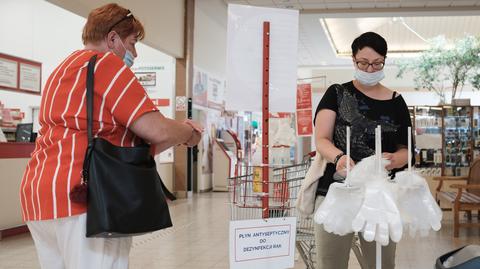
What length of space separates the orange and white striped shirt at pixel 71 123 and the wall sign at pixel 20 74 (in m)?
8.51

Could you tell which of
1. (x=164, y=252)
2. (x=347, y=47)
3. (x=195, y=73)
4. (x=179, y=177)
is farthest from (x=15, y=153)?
(x=347, y=47)

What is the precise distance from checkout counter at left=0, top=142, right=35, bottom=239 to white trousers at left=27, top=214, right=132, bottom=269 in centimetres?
476

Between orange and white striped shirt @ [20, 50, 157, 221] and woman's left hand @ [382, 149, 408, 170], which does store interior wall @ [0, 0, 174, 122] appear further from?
orange and white striped shirt @ [20, 50, 157, 221]

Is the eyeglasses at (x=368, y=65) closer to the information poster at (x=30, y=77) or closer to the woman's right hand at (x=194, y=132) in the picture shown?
the woman's right hand at (x=194, y=132)

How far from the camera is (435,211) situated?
1600 millimetres

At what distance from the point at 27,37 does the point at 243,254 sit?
1034 cm

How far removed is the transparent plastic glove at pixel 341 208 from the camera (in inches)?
60.6

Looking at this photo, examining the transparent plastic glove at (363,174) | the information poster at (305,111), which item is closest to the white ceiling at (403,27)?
the information poster at (305,111)

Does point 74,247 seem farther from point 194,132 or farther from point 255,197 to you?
point 255,197

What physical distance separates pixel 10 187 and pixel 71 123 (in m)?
5.06

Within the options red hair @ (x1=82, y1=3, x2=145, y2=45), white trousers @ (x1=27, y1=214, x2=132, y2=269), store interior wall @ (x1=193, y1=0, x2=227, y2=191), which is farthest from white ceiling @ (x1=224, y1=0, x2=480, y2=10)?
white trousers @ (x1=27, y1=214, x2=132, y2=269)

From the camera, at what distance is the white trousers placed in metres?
1.58

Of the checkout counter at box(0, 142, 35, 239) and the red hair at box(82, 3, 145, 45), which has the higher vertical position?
the red hair at box(82, 3, 145, 45)

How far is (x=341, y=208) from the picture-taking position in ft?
5.10
